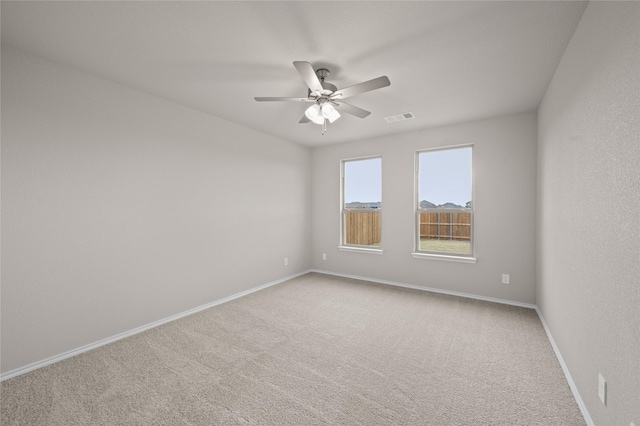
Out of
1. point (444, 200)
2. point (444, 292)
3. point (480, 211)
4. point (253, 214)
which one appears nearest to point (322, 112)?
point (253, 214)

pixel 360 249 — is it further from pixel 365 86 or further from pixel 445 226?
pixel 365 86

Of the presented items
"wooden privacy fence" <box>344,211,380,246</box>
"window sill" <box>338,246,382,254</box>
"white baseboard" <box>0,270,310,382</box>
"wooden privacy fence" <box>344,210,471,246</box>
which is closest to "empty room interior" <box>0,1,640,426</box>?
"white baseboard" <box>0,270,310,382</box>

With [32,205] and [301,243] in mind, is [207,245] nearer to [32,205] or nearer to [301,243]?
[32,205]

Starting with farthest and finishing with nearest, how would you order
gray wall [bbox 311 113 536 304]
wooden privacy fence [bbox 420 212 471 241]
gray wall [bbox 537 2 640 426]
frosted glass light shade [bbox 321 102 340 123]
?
wooden privacy fence [bbox 420 212 471 241] < gray wall [bbox 311 113 536 304] < frosted glass light shade [bbox 321 102 340 123] < gray wall [bbox 537 2 640 426]

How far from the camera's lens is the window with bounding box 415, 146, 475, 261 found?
12.9ft

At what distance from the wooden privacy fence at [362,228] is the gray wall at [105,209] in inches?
77.6

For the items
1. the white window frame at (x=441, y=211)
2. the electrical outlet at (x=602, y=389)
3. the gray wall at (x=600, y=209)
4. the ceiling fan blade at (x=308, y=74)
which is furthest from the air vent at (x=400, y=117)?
the electrical outlet at (x=602, y=389)

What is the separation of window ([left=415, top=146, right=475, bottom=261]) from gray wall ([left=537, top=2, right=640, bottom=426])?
1.60 m

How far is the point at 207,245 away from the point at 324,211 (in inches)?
94.7

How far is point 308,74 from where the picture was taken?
1.97 metres

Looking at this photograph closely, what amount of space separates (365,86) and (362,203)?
2.98 metres

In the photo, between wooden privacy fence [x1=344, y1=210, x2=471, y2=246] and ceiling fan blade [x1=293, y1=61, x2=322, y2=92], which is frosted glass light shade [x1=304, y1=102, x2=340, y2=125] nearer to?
ceiling fan blade [x1=293, y1=61, x2=322, y2=92]

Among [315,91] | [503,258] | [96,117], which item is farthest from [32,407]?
A: [503,258]

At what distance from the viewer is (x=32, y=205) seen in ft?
6.97
